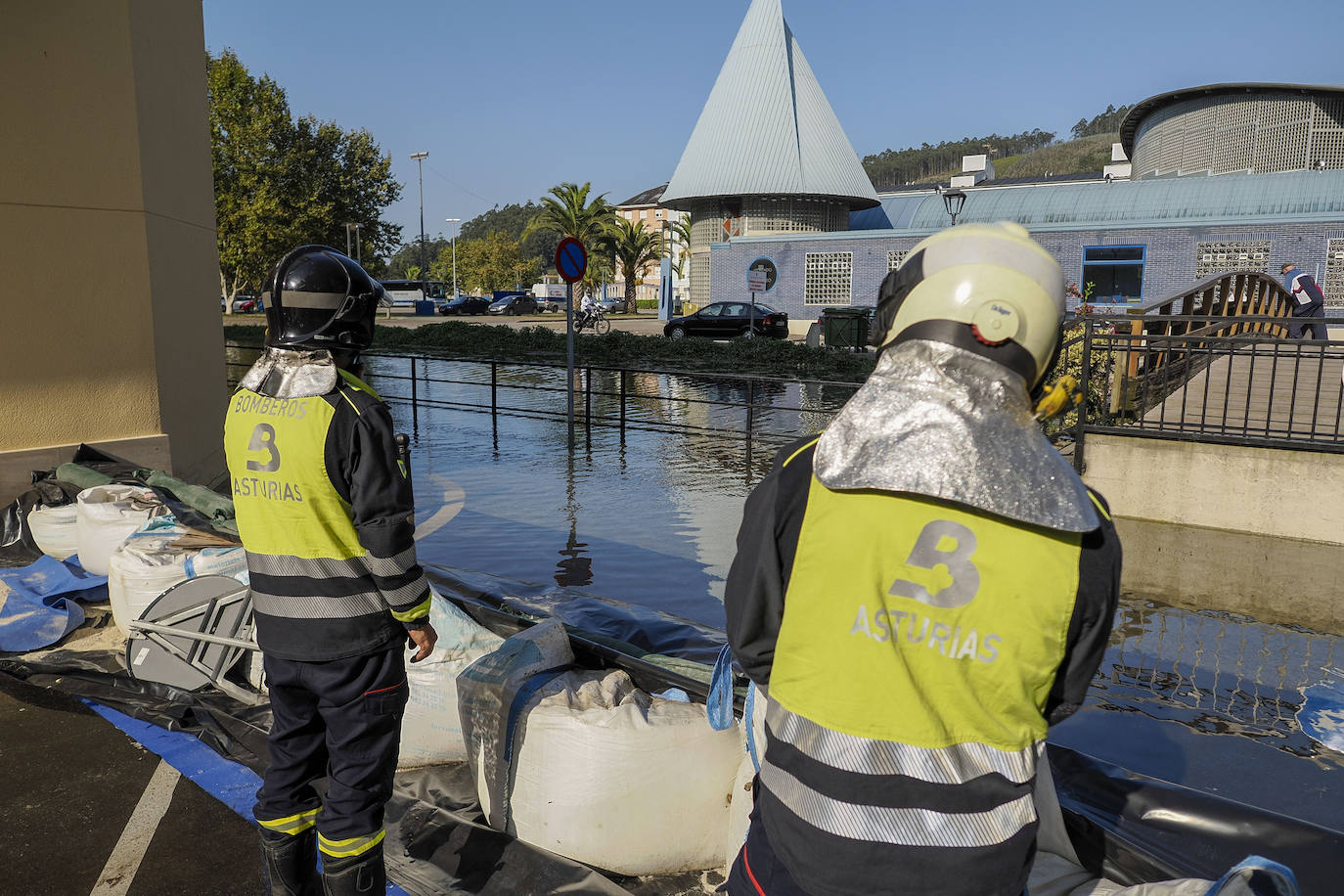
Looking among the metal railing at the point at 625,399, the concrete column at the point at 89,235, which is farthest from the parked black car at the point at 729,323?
the concrete column at the point at 89,235

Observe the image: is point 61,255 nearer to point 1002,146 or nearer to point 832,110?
point 832,110

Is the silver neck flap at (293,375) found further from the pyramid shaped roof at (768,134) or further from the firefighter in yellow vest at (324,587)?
the pyramid shaped roof at (768,134)

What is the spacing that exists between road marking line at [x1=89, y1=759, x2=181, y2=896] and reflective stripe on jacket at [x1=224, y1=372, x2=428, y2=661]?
42.0 inches

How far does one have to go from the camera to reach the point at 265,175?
39.8 m

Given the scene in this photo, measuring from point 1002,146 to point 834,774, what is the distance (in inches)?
8493

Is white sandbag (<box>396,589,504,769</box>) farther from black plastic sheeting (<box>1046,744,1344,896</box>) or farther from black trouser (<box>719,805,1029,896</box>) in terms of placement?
black plastic sheeting (<box>1046,744,1344,896</box>)

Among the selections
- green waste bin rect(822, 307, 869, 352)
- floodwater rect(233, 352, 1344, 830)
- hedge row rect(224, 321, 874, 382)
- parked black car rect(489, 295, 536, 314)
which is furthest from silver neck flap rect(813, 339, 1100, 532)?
parked black car rect(489, 295, 536, 314)

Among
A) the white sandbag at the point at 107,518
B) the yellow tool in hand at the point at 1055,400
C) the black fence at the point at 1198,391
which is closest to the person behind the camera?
the yellow tool in hand at the point at 1055,400

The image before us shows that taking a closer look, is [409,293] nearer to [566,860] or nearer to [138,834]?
[138,834]

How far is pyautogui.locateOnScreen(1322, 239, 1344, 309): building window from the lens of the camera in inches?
1224

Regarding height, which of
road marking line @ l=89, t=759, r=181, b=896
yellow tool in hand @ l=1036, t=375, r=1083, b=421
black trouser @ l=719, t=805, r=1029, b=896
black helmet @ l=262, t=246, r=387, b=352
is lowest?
road marking line @ l=89, t=759, r=181, b=896

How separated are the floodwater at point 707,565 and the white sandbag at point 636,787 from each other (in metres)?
2.12

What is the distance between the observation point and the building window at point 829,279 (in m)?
39.3

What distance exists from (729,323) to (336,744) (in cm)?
3183
